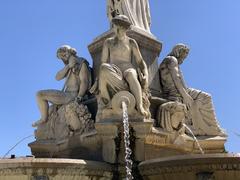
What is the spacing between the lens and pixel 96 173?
28.6 feet

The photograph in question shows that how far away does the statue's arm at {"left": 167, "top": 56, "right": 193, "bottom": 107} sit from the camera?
1124 cm

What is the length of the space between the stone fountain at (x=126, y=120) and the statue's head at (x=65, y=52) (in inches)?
1.0

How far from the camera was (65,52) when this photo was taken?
11875mm

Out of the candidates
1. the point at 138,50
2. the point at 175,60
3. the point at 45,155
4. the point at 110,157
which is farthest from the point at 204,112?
the point at 45,155

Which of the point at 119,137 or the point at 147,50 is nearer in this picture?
the point at 119,137

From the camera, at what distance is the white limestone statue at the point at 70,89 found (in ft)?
36.7

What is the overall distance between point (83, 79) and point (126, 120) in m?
2.37

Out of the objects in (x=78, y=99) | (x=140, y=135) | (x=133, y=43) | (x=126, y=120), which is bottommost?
(x=140, y=135)

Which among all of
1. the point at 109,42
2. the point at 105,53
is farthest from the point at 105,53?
the point at 109,42

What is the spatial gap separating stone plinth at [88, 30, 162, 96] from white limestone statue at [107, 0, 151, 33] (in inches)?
21.3

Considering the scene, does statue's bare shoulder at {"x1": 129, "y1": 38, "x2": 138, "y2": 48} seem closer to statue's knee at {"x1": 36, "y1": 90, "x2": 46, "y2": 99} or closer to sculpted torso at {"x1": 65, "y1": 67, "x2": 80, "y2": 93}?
sculpted torso at {"x1": 65, "y1": 67, "x2": 80, "y2": 93}

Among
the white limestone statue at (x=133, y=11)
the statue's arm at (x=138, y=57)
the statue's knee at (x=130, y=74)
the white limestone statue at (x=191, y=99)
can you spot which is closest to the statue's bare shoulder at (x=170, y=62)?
the white limestone statue at (x=191, y=99)

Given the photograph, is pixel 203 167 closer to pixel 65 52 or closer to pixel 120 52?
pixel 120 52

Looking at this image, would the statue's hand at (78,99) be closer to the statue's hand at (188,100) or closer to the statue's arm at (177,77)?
the statue's arm at (177,77)
